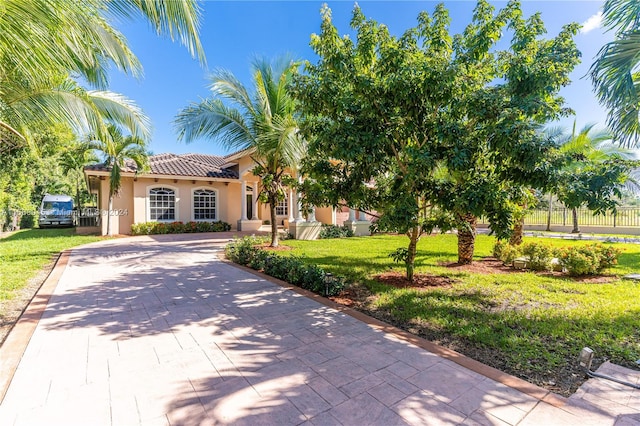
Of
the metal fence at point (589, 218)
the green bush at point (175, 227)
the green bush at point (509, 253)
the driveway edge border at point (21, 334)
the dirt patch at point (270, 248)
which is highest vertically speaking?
the metal fence at point (589, 218)

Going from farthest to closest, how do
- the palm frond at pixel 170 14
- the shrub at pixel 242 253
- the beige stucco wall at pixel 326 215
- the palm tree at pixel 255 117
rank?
the beige stucco wall at pixel 326 215 < the palm tree at pixel 255 117 < the shrub at pixel 242 253 < the palm frond at pixel 170 14

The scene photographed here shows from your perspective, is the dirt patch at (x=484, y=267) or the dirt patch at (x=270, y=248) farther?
the dirt patch at (x=270, y=248)

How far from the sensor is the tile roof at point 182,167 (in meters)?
17.0

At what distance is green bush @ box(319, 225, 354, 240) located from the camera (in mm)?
16016

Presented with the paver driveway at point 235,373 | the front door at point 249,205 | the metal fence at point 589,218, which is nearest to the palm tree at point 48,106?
the paver driveway at point 235,373

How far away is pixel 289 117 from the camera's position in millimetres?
10305

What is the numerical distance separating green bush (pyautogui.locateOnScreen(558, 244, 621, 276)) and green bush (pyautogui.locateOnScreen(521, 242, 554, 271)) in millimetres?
298

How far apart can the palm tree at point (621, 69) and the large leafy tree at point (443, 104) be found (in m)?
0.59

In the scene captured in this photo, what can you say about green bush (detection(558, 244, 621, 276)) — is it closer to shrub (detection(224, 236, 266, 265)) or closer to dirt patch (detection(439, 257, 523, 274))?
dirt patch (detection(439, 257, 523, 274))

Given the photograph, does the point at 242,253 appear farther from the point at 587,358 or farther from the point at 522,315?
the point at 587,358

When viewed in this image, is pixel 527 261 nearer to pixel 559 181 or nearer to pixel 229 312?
pixel 559 181

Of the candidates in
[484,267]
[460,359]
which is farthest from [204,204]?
[460,359]

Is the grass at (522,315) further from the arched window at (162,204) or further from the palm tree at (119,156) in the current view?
the arched window at (162,204)

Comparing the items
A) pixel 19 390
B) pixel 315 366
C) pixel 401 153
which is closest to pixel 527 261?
pixel 401 153
